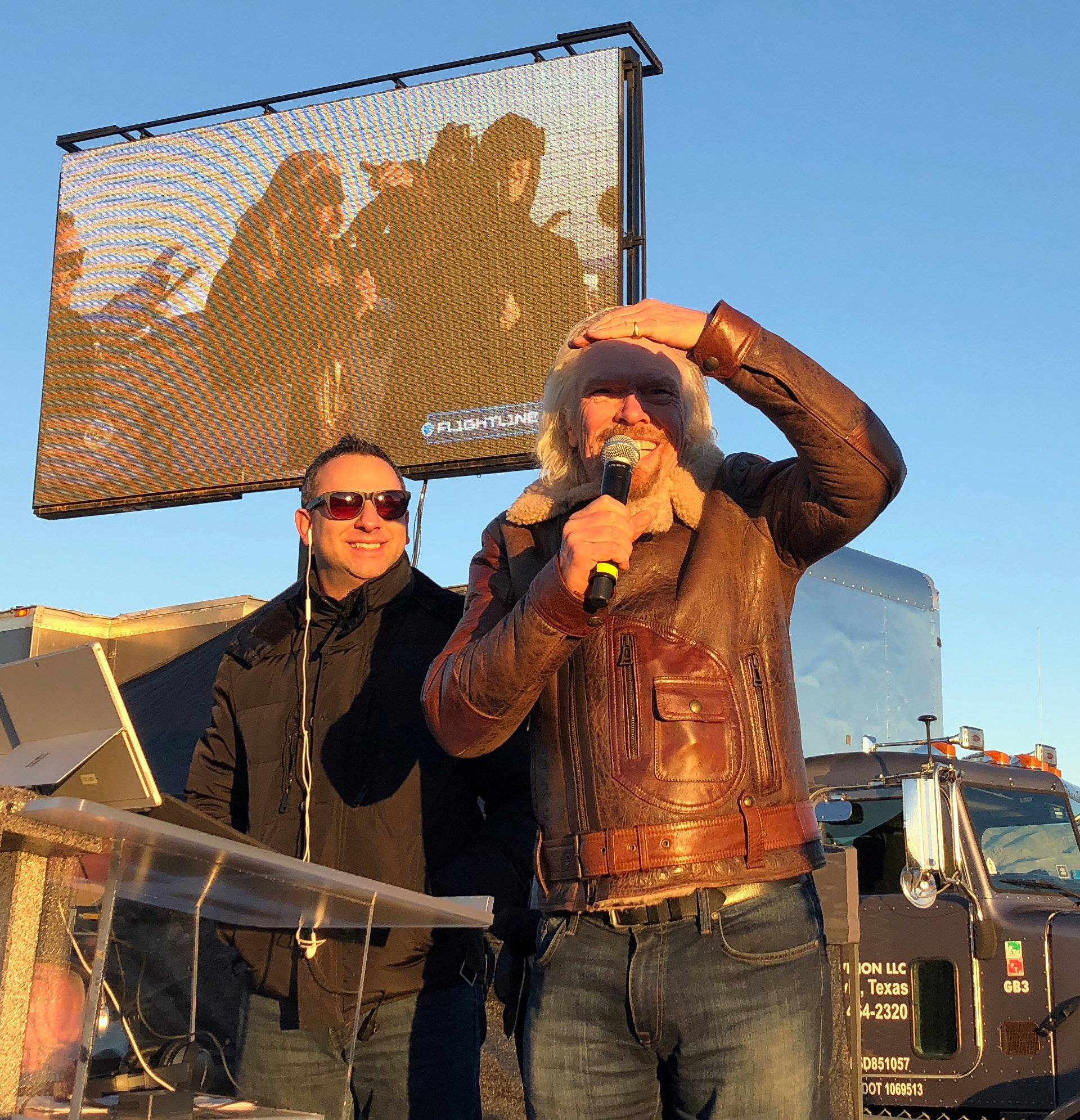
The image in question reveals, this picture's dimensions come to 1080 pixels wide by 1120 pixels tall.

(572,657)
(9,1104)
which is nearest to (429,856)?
(572,657)

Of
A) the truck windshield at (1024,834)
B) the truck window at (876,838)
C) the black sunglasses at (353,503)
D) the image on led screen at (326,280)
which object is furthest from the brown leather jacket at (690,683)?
the image on led screen at (326,280)

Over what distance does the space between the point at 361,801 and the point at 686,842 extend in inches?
42.6

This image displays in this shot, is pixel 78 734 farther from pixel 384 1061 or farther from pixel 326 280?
pixel 326 280

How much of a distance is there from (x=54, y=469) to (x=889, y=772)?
536cm

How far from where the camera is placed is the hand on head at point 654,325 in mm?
2006

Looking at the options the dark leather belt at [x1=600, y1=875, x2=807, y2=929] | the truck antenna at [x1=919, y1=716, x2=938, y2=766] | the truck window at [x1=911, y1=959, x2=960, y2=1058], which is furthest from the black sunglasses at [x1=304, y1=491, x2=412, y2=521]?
the truck window at [x1=911, y1=959, x2=960, y2=1058]

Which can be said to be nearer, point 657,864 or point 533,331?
point 657,864

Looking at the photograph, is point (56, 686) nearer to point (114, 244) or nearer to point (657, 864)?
point (657, 864)

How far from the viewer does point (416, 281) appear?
7.83 metres

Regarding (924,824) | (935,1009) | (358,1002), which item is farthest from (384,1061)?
(935,1009)

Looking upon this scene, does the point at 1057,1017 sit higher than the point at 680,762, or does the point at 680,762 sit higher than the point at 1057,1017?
the point at 680,762

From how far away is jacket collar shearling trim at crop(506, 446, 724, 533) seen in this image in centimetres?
215

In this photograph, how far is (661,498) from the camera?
85.0 inches

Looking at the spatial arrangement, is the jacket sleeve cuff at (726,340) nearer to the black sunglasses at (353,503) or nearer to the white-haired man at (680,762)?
the white-haired man at (680,762)
